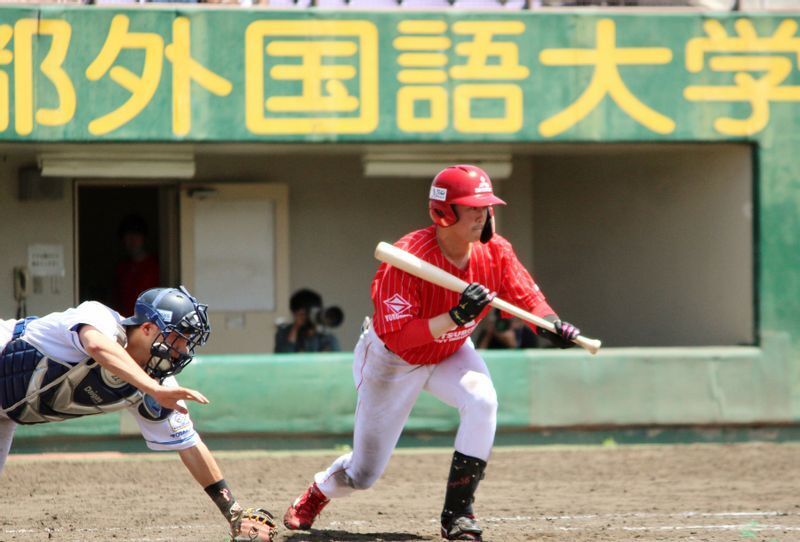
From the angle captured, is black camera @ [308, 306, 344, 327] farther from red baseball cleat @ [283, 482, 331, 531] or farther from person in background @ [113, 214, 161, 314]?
red baseball cleat @ [283, 482, 331, 531]

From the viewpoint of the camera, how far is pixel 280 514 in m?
6.84

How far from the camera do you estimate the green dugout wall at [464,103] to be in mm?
9312

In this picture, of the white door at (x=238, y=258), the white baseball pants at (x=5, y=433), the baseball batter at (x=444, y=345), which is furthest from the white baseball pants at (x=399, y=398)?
the white door at (x=238, y=258)

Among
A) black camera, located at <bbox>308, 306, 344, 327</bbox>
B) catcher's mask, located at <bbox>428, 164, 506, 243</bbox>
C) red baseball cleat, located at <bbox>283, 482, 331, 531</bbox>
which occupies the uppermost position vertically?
catcher's mask, located at <bbox>428, 164, 506, 243</bbox>

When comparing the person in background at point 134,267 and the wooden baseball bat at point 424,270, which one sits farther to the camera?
the person in background at point 134,267

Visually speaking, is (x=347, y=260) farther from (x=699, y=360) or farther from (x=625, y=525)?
(x=625, y=525)

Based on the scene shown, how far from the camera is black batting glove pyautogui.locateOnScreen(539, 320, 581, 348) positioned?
18.6 ft

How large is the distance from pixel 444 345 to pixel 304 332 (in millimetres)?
4454

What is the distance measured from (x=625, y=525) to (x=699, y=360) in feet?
12.2

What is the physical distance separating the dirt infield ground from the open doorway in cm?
229

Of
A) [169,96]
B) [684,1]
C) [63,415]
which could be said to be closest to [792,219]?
[684,1]

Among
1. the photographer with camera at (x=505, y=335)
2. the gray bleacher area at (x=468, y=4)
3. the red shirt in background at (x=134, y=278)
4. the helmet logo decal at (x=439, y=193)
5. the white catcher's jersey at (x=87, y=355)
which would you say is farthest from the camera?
the red shirt in background at (x=134, y=278)

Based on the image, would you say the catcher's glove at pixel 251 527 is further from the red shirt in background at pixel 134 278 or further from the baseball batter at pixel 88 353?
the red shirt in background at pixel 134 278

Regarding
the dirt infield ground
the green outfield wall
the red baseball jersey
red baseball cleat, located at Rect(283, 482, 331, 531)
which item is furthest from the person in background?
the red baseball jersey
